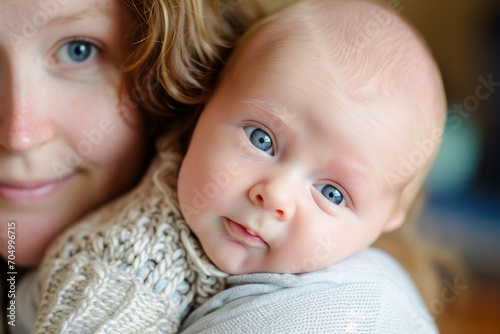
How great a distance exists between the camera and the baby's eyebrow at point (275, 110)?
814mm

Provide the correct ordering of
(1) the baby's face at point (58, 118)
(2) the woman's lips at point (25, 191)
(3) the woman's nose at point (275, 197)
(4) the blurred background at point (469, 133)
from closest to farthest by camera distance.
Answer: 1. (3) the woman's nose at point (275, 197)
2. (1) the baby's face at point (58, 118)
3. (2) the woman's lips at point (25, 191)
4. (4) the blurred background at point (469, 133)

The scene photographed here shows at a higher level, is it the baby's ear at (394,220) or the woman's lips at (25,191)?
the woman's lips at (25,191)

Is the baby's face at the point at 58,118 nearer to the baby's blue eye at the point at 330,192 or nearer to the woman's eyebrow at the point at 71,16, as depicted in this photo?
the woman's eyebrow at the point at 71,16

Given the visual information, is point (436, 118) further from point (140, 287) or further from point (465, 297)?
point (465, 297)

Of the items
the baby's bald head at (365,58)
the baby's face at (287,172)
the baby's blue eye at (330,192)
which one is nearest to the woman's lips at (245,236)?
the baby's face at (287,172)

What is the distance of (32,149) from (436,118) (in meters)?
0.70

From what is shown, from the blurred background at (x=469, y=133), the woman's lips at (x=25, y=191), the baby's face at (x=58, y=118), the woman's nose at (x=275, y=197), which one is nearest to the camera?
the woman's nose at (x=275, y=197)

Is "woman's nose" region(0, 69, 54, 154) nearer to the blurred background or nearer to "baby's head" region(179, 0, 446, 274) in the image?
"baby's head" region(179, 0, 446, 274)

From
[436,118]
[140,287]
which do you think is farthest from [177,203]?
[436,118]

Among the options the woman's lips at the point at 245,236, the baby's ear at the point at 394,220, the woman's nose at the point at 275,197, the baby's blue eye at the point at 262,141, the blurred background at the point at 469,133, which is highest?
the baby's blue eye at the point at 262,141

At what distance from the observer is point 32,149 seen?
0.92m

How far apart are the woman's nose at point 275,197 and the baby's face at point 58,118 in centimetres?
34

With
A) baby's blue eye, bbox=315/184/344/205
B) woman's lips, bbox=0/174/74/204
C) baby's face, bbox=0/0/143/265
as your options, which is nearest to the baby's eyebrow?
baby's blue eye, bbox=315/184/344/205

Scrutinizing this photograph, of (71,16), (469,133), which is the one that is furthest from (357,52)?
(469,133)
